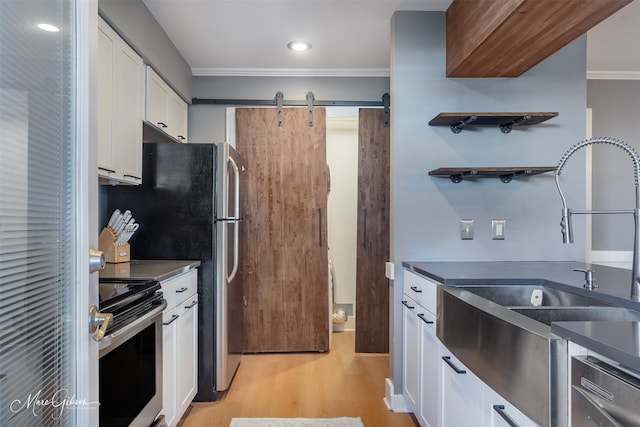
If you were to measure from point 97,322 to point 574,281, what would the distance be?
1.67m

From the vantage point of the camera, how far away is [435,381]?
161 centimetres

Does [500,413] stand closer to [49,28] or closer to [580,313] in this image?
[580,313]

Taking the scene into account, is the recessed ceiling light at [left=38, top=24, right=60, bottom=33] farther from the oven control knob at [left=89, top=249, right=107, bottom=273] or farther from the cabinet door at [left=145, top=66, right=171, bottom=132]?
the cabinet door at [left=145, top=66, right=171, bottom=132]

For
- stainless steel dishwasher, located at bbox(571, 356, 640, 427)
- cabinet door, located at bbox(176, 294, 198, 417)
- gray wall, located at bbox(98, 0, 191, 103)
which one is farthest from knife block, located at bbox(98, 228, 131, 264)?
stainless steel dishwasher, located at bbox(571, 356, 640, 427)

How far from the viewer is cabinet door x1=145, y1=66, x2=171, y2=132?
7.46ft

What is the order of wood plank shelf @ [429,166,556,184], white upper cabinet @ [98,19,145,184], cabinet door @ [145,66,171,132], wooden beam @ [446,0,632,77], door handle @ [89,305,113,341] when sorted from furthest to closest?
cabinet door @ [145,66,171,132] < wood plank shelf @ [429,166,556,184] < white upper cabinet @ [98,19,145,184] < wooden beam @ [446,0,632,77] < door handle @ [89,305,113,341]

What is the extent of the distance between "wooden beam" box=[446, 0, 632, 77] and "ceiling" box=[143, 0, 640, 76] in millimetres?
311

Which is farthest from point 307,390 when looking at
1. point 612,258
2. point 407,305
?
point 612,258

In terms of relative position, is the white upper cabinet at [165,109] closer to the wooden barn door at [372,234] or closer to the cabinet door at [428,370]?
the wooden barn door at [372,234]

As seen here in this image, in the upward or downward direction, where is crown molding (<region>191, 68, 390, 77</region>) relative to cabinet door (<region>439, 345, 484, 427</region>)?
upward

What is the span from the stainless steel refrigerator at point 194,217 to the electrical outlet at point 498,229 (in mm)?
1661

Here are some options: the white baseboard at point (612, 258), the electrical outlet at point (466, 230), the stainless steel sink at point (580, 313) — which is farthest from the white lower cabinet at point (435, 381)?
the white baseboard at point (612, 258)

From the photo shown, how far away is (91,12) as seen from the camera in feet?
2.96

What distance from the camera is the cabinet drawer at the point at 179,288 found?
1.80 metres
